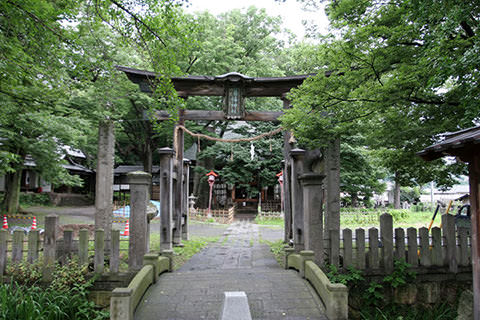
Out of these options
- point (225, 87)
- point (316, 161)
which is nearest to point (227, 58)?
point (225, 87)

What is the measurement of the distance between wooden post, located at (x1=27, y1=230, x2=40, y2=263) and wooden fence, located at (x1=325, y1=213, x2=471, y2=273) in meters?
5.54

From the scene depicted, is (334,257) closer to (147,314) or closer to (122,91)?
(147,314)

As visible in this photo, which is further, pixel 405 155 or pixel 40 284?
pixel 405 155

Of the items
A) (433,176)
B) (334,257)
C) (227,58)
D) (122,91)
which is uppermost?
(227,58)

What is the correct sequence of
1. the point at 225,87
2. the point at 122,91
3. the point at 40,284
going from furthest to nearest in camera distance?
the point at 122,91, the point at 225,87, the point at 40,284

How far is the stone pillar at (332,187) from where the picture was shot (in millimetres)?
6824

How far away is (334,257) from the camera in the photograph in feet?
19.5

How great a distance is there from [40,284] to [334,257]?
541cm

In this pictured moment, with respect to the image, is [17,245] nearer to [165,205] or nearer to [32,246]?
[32,246]

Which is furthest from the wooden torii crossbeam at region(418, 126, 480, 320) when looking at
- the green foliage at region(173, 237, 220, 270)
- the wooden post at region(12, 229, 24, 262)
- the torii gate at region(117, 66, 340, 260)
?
the wooden post at region(12, 229, 24, 262)

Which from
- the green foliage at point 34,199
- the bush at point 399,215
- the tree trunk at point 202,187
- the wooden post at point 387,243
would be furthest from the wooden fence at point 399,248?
the green foliage at point 34,199

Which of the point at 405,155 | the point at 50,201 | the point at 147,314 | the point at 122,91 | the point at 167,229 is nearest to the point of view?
the point at 147,314

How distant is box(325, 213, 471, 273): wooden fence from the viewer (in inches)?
231

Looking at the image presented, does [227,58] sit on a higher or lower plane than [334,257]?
higher
